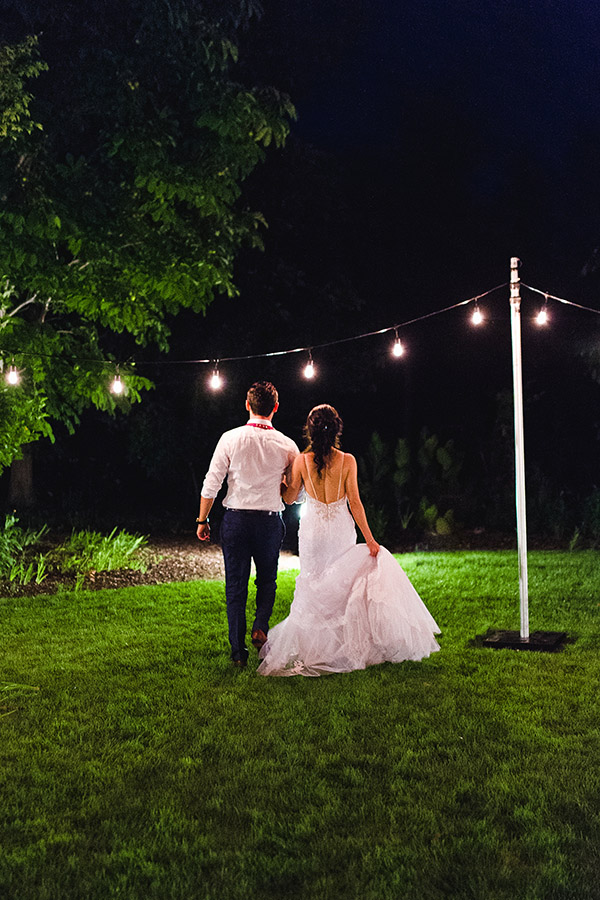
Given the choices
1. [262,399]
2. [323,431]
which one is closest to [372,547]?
[323,431]

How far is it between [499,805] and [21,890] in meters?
1.88

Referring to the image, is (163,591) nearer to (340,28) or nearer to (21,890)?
(21,890)

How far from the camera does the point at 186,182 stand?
9641 mm

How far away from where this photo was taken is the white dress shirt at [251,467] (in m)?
6.09

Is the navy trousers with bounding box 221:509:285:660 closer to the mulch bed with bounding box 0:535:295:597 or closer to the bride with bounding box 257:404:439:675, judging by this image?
the bride with bounding box 257:404:439:675

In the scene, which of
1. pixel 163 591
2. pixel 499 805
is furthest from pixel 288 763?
pixel 163 591

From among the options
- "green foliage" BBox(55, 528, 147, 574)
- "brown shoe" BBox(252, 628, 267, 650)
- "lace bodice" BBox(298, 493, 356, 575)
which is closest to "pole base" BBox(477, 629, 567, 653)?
"lace bodice" BBox(298, 493, 356, 575)

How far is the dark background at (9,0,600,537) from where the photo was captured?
54.2 ft

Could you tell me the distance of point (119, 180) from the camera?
1012cm

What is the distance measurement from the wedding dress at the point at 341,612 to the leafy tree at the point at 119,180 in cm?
490

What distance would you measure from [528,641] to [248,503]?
2.41 m

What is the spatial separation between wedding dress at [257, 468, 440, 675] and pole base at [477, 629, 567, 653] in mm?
555

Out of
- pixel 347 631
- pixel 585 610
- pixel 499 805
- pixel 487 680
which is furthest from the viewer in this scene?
pixel 585 610

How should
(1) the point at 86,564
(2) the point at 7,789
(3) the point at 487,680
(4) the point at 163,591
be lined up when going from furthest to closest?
1. (1) the point at 86,564
2. (4) the point at 163,591
3. (3) the point at 487,680
4. (2) the point at 7,789
